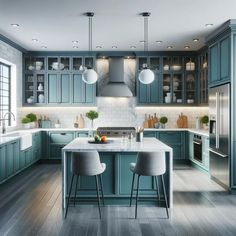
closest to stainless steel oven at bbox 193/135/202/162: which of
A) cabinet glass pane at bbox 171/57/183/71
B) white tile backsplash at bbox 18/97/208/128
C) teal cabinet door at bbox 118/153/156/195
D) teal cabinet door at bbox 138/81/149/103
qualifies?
white tile backsplash at bbox 18/97/208/128

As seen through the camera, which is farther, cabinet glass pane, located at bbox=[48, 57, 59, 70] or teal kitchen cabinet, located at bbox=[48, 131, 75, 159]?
cabinet glass pane, located at bbox=[48, 57, 59, 70]

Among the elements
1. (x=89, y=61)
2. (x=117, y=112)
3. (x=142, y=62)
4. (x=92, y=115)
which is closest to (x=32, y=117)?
(x=92, y=115)

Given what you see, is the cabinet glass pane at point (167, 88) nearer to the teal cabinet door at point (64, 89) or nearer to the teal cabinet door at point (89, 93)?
the teal cabinet door at point (89, 93)

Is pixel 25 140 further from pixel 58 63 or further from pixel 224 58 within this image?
pixel 224 58

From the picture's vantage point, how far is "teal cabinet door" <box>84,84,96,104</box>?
8.33 meters

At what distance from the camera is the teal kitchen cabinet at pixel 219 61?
214 inches

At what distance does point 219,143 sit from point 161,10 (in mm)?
2576

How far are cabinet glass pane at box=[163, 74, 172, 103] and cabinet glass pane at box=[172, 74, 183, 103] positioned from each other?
0.14 metres

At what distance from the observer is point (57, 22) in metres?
5.55

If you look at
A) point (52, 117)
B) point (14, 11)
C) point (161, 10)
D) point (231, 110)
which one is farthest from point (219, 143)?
point (52, 117)

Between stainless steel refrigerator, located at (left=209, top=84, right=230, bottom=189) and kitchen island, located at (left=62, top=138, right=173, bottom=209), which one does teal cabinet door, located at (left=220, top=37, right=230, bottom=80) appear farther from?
kitchen island, located at (left=62, top=138, right=173, bottom=209)

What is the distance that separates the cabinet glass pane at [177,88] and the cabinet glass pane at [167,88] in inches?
5.3

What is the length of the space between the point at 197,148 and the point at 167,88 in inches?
77.3

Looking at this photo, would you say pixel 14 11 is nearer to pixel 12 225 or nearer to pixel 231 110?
pixel 12 225
